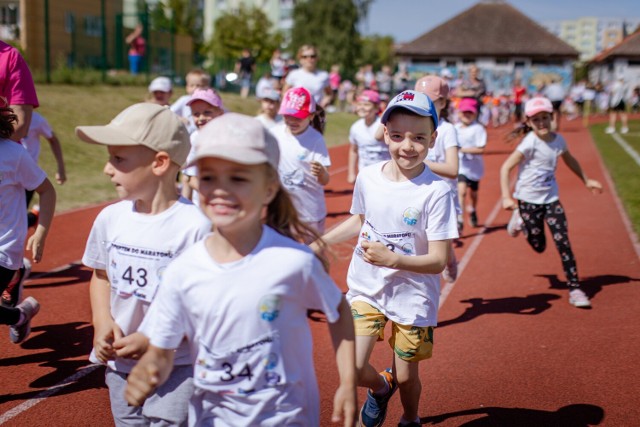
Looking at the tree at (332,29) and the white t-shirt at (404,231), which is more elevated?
the tree at (332,29)

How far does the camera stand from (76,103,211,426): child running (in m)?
3.06

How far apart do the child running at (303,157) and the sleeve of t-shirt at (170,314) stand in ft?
12.3

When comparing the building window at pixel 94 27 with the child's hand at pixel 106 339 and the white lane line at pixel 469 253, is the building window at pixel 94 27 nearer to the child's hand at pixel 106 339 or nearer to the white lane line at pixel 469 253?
the white lane line at pixel 469 253

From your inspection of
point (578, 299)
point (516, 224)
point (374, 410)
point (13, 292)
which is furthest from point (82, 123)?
point (374, 410)

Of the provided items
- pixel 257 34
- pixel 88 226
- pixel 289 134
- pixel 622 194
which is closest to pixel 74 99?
pixel 88 226

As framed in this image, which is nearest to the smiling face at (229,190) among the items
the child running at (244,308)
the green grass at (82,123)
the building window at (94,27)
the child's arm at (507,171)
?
the child running at (244,308)

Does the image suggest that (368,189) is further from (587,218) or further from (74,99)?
(74,99)

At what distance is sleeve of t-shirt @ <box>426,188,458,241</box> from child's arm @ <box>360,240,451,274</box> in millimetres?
43


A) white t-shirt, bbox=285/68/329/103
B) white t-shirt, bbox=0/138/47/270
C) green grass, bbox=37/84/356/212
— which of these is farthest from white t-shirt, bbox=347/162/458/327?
green grass, bbox=37/84/356/212

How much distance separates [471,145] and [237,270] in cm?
858

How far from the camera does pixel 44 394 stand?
504 centimetres

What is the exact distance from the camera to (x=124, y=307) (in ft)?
10.6

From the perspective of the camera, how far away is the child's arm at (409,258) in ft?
11.2

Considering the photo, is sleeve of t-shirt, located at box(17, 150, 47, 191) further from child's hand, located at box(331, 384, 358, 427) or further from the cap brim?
child's hand, located at box(331, 384, 358, 427)
